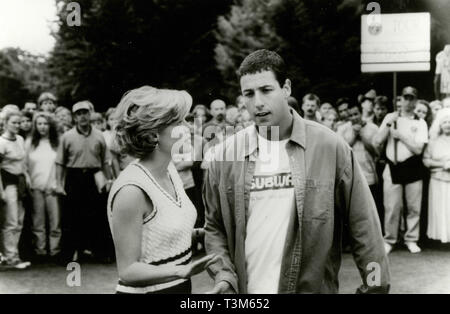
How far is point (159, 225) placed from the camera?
2326mm

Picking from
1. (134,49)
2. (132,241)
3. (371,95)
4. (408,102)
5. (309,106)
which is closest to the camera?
(132,241)

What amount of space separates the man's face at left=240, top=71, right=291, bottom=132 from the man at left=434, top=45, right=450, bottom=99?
3495 mm

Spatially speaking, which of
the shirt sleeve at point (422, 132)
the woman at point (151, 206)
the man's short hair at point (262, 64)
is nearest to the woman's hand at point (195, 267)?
the woman at point (151, 206)

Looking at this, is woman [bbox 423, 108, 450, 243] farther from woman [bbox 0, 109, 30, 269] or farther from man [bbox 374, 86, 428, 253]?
woman [bbox 0, 109, 30, 269]

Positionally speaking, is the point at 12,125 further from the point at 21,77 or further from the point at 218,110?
the point at 218,110

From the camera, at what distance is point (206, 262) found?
2264mm

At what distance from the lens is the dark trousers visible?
605 centimetres

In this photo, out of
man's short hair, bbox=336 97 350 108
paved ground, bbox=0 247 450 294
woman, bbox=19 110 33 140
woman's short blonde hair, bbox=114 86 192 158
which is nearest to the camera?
woman's short blonde hair, bbox=114 86 192 158

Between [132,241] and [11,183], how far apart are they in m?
4.24

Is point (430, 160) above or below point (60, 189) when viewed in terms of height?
above

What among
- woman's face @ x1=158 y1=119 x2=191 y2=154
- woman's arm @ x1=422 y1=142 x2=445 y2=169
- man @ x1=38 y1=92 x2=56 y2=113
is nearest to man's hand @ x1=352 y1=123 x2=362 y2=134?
woman's arm @ x1=422 y1=142 x2=445 y2=169

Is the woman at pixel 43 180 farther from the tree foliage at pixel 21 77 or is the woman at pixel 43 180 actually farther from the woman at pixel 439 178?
the woman at pixel 439 178

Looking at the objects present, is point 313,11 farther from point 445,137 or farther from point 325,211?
point 325,211

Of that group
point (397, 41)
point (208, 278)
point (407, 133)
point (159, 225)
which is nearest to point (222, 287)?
point (159, 225)
